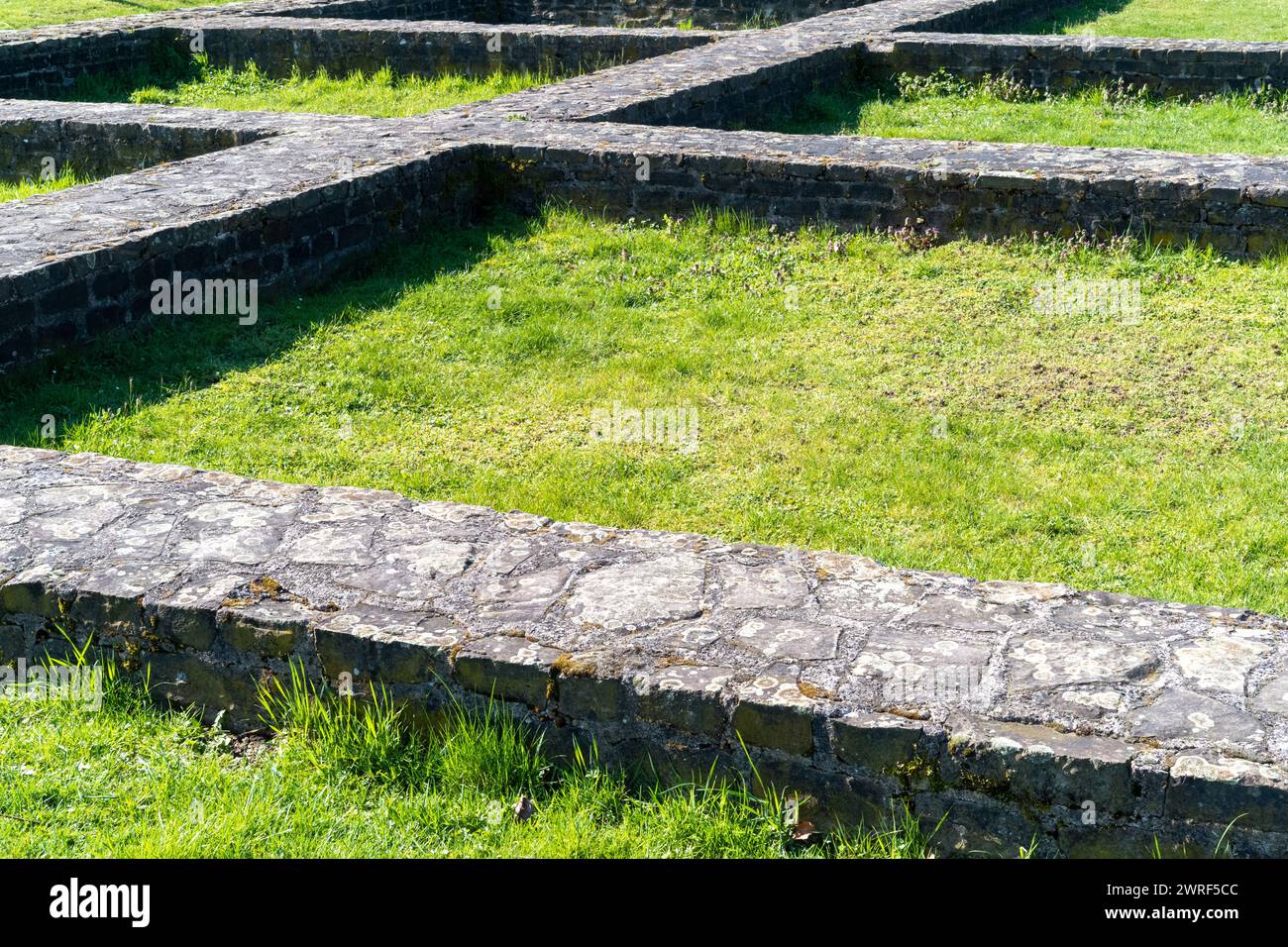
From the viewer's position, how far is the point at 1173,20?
1753 centimetres

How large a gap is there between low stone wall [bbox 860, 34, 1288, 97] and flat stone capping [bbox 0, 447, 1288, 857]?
1045 centimetres

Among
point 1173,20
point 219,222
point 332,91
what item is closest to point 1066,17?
point 1173,20

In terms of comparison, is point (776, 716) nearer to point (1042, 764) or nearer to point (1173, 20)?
point (1042, 764)

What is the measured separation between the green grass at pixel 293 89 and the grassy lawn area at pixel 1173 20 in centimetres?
712

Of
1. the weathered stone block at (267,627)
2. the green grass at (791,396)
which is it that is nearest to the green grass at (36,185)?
the green grass at (791,396)

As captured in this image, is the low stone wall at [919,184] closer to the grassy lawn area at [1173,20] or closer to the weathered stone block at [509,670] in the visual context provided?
the weathered stone block at [509,670]

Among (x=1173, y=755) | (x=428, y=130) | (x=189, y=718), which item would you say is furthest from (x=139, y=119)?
(x=1173, y=755)

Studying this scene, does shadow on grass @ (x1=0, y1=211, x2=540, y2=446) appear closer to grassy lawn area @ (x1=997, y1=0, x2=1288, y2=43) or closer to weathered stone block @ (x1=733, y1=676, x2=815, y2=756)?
weathered stone block @ (x1=733, y1=676, x2=815, y2=756)

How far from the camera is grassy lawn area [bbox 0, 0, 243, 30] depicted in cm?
1780

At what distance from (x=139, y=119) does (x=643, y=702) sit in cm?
859

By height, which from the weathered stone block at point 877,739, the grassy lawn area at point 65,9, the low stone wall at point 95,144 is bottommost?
the weathered stone block at point 877,739

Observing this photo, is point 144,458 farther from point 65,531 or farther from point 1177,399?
point 1177,399

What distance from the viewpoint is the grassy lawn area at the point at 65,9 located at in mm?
17797

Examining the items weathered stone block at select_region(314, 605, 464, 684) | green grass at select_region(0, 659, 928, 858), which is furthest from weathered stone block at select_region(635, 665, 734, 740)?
weathered stone block at select_region(314, 605, 464, 684)
